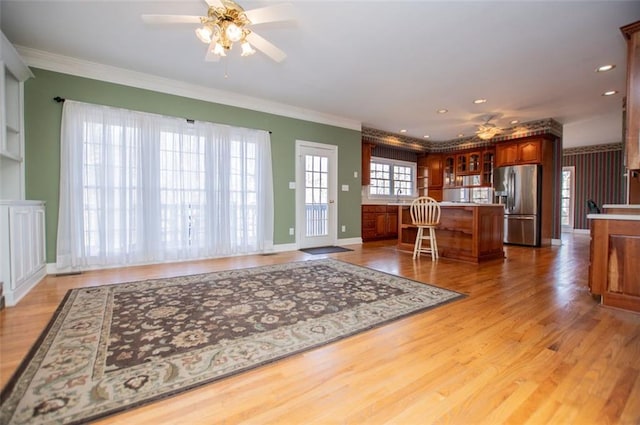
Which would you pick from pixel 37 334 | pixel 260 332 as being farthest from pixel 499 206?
pixel 37 334

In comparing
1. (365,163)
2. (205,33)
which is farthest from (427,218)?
(205,33)

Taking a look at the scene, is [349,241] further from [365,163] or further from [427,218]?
[427,218]

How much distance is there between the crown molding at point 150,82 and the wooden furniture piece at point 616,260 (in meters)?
4.45

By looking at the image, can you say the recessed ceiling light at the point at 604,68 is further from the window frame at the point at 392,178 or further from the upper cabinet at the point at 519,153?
the window frame at the point at 392,178

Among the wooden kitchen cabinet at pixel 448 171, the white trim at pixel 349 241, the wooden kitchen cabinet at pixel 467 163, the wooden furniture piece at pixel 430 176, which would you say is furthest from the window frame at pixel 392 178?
the white trim at pixel 349 241

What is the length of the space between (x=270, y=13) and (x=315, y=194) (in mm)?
3630

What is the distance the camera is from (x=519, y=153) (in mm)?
6371

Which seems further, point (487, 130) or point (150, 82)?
point (487, 130)

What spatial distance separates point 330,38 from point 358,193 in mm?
3728

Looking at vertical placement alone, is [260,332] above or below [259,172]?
below

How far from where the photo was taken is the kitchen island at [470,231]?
14.0ft

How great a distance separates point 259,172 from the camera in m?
4.86

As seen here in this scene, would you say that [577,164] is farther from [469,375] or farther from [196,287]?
[196,287]

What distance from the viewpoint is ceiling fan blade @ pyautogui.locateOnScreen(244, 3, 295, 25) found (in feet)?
7.20
